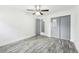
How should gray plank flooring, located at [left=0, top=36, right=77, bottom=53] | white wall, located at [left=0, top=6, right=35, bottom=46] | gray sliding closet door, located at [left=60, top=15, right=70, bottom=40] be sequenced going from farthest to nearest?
1. gray sliding closet door, located at [left=60, top=15, right=70, bottom=40]
2. white wall, located at [left=0, top=6, right=35, bottom=46]
3. gray plank flooring, located at [left=0, top=36, right=77, bottom=53]

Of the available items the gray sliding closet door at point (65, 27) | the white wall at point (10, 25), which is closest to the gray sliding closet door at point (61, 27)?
the gray sliding closet door at point (65, 27)

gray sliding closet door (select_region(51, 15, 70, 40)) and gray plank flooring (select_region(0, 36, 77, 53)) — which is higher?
gray sliding closet door (select_region(51, 15, 70, 40))

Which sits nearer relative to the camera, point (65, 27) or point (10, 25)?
point (10, 25)

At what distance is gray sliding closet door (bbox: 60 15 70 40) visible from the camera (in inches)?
181

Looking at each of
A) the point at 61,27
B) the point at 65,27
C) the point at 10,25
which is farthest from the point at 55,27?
the point at 10,25

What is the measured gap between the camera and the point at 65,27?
477cm

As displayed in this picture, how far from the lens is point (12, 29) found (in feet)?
13.5

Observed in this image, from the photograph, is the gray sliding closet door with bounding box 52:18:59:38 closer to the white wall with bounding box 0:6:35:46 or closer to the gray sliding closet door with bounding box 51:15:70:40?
the gray sliding closet door with bounding box 51:15:70:40

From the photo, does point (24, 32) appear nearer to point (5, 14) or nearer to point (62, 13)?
point (5, 14)

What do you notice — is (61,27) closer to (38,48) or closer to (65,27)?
(65,27)

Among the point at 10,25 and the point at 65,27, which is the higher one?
the point at 10,25

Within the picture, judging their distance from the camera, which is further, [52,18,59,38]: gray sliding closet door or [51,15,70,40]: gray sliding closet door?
[52,18,59,38]: gray sliding closet door

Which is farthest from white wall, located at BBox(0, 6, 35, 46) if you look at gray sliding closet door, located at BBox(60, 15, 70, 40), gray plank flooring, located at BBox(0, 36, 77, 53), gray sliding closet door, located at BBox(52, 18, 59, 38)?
gray sliding closet door, located at BBox(60, 15, 70, 40)
